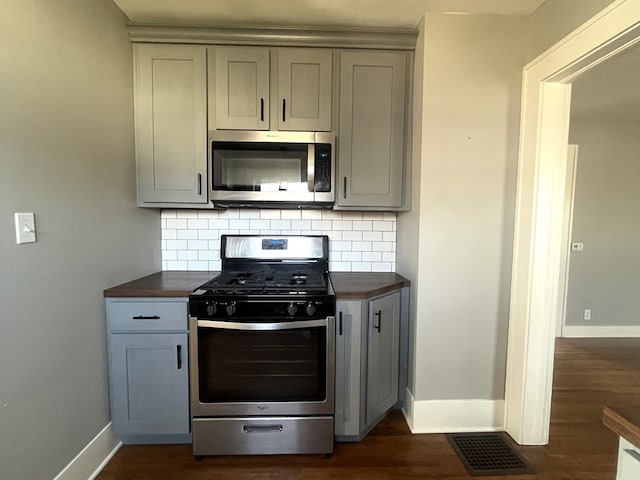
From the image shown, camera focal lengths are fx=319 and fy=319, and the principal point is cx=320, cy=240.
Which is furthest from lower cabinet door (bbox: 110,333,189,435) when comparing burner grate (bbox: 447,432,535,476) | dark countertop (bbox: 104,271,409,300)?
burner grate (bbox: 447,432,535,476)

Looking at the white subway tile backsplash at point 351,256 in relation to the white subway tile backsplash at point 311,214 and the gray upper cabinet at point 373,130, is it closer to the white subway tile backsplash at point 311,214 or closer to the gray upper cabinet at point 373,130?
the white subway tile backsplash at point 311,214

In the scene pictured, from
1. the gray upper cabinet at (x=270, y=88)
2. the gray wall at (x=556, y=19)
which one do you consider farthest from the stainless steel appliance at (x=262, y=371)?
the gray wall at (x=556, y=19)

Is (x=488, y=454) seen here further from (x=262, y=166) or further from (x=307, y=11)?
(x=307, y=11)

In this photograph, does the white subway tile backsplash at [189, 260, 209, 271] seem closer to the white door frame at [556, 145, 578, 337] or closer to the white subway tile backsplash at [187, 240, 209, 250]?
the white subway tile backsplash at [187, 240, 209, 250]

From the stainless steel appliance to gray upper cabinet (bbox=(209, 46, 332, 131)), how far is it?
1061mm

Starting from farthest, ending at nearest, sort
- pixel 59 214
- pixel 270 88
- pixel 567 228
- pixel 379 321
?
pixel 567 228, pixel 270 88, pixel 379 321, pixel 59 214

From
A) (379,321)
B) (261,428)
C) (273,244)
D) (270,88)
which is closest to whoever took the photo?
(261,428)

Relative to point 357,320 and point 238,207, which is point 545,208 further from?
point 238,207

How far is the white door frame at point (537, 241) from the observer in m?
1.75

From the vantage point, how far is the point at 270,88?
2033 millimetres

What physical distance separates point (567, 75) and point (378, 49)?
106cm

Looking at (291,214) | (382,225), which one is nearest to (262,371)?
(291,214)

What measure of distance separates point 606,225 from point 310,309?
12.6ft

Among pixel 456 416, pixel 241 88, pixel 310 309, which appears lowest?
pixel 456 416
